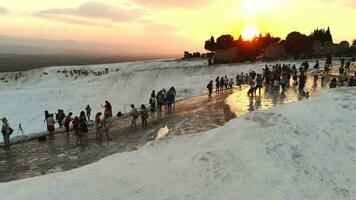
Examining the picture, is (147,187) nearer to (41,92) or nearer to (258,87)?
(258,87)

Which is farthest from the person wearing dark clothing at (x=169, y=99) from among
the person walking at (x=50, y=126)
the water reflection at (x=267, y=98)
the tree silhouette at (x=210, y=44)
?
the tree silhouette at (x=210, y=44)

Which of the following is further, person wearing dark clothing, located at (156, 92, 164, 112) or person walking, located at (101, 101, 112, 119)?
person walking, located at (101, 101, 112, 119)

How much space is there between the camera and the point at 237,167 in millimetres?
14148

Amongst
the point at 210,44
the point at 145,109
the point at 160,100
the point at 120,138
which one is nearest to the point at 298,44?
the point at 210,44

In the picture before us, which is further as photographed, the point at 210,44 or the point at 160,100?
the point at 210,44

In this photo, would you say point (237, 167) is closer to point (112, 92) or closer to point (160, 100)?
point (160, 100)

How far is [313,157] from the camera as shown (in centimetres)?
1448

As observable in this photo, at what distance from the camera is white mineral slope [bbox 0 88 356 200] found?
42.4ft

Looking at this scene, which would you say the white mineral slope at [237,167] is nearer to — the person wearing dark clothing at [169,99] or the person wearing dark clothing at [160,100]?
the person wearing dark clothing at [160,100]

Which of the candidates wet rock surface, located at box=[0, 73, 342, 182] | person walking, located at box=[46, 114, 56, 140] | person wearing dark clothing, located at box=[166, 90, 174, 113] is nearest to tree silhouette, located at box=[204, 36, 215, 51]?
wet rock surface, located at box=[0, 73, 342, 182]

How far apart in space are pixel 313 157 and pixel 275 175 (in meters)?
2.02

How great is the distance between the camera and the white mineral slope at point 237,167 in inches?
509

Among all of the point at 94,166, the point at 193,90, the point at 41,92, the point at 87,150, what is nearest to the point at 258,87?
the point at 193,90

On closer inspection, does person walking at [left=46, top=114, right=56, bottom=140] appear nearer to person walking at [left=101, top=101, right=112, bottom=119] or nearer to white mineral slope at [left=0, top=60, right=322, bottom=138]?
person walking at [left=101, top=101, right=112, bottom=119]
